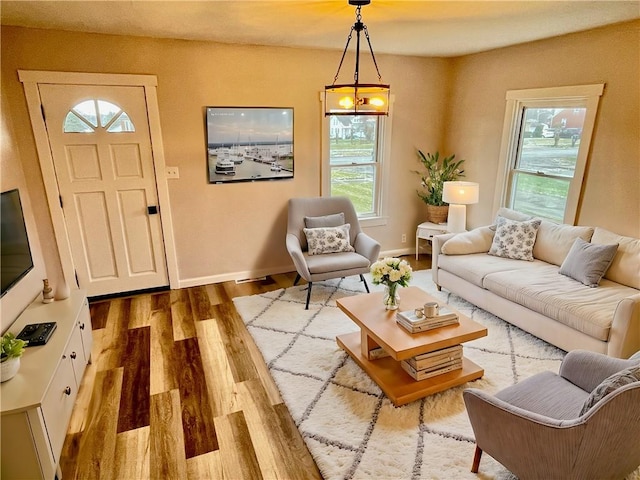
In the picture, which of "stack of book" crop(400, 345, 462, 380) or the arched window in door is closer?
"stack of book" crop(400, 345, 462, 380)

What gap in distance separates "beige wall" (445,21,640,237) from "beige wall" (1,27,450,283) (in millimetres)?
816

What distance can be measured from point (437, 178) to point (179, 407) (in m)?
3.87

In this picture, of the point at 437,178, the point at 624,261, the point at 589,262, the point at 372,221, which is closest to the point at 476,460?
the point at 589,262

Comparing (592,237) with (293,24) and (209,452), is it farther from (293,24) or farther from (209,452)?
(209,452)

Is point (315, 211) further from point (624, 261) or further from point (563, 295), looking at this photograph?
point (624, 261)

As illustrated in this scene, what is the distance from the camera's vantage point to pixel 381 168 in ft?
15.9

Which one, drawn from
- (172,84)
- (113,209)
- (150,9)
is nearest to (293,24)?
(150,9)

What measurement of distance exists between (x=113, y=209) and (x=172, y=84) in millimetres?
1356

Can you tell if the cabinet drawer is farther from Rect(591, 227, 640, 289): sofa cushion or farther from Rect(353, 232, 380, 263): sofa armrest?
Rect(591, 227, 640, 289): sofa cushion

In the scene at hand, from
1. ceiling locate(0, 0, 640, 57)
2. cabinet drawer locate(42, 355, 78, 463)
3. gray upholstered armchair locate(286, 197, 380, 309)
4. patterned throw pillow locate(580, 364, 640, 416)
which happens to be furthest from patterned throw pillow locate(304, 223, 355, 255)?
patterned throw pillow locate(580, 364, 640, 416)

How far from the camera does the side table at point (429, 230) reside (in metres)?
4.69

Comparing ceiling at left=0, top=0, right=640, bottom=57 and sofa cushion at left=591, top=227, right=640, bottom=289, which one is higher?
ceiling at left=0, top=0, right=640, bottom=57

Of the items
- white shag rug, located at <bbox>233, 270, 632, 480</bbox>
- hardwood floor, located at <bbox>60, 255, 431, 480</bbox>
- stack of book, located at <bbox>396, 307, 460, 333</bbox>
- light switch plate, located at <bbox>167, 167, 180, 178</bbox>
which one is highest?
light switch plate, located at <bbox>167, 167, 180, 178</bbox>

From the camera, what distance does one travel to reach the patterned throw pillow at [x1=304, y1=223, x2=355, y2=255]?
404cm
